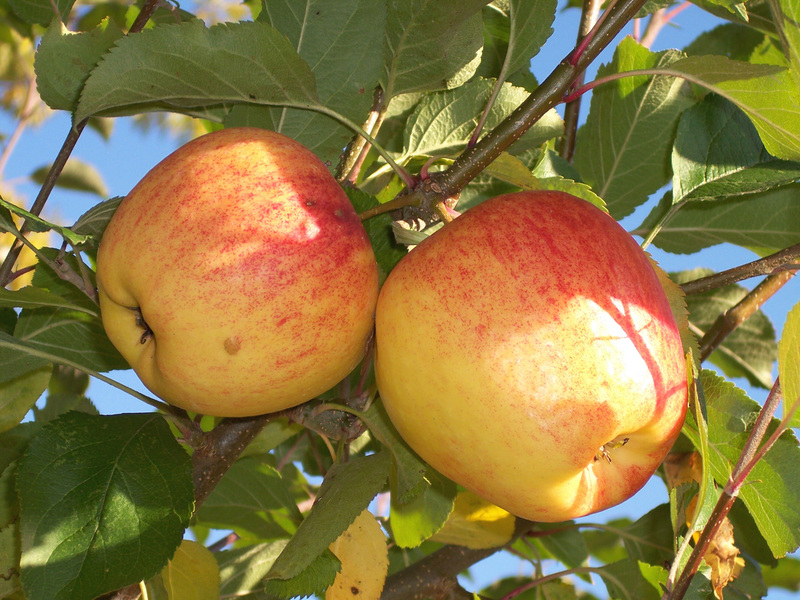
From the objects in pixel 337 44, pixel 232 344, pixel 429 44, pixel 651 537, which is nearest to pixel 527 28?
pixel 429 44

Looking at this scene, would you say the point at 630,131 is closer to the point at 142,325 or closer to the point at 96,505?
the point at 142,325

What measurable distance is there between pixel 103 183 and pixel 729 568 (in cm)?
196

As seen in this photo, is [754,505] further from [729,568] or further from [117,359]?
[117,359]

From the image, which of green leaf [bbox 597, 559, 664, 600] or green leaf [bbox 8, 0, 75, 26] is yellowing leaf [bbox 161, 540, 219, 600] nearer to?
green leaf [bbox 597, 559, 664, 600]

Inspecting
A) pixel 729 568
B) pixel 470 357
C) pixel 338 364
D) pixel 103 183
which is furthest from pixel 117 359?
pixel 103 183

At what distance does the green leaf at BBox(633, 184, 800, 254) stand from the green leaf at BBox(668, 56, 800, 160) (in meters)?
0.42

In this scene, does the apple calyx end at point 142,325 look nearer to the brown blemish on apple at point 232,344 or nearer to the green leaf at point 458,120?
the brown blemish on apple at point 232,344

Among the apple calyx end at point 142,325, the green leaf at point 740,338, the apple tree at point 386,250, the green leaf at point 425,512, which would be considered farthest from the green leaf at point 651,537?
the apple calyx end at point 142,325

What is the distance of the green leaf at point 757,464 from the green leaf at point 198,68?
27.0 inches

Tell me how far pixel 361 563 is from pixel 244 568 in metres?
0.50

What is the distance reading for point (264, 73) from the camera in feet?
2.93

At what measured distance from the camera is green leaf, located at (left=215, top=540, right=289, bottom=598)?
139cm

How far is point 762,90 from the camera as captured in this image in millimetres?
842

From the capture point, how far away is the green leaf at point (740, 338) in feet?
5.35
